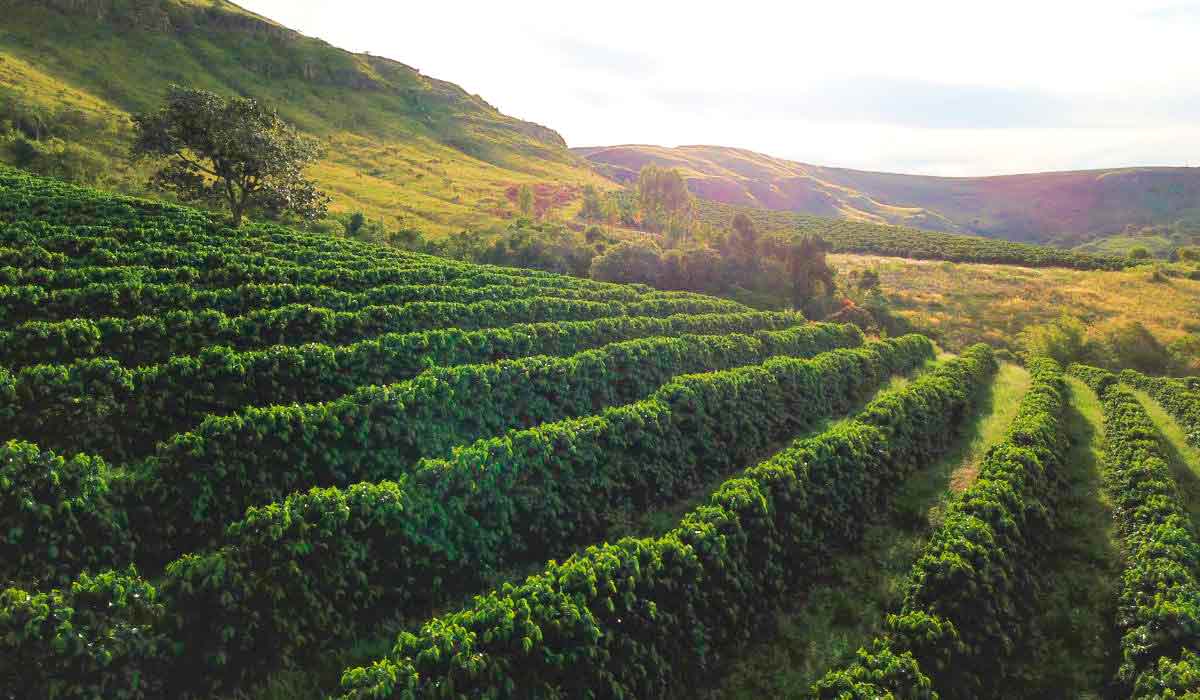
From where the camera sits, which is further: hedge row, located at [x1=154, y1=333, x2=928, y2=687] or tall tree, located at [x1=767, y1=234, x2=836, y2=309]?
tall tree, located at [x1=767, y1=234, x2=836, y2=309]

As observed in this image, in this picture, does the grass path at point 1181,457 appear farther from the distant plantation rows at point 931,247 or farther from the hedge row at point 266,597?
the distant plantation rows at point 931,247

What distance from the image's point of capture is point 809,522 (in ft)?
49.6

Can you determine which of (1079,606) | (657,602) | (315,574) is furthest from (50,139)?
(1079,606)

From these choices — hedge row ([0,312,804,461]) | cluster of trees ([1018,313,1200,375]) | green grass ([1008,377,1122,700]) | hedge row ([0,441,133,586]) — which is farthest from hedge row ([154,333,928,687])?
cluster of trees ([1018,313,1200,375])

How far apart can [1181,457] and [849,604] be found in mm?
22976

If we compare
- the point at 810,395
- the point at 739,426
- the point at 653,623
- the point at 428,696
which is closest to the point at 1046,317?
the point at 810,395

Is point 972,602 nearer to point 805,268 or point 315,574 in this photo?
point 315,574

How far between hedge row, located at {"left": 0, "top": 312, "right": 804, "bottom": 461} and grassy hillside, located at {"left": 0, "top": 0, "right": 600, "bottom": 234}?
49025 mm

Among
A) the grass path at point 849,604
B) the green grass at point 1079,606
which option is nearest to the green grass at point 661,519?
the grass path at point 849,604

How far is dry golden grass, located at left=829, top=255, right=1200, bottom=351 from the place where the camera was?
183ft

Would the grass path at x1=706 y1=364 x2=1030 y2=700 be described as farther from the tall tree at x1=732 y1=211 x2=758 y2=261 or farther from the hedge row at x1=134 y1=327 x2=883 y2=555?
the tall tree at x1=732 y1=211 x2=758 y2=261

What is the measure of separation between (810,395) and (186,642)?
74.8 ft

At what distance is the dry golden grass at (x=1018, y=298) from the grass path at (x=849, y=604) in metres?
37.8

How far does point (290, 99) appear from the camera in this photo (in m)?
124
